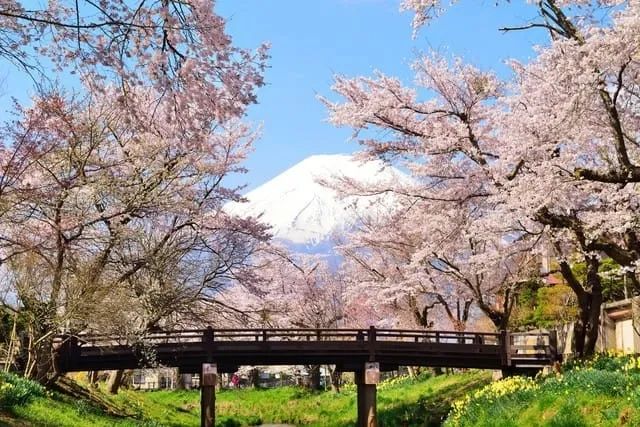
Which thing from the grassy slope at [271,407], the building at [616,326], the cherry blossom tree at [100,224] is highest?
the cherry blossom tree at [100,224]

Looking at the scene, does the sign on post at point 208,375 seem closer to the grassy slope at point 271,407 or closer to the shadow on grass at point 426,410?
the grassy slope at point 271,407

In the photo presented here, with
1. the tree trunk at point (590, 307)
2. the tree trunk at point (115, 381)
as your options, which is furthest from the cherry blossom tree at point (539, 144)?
the tree trunk at point (115, 381)

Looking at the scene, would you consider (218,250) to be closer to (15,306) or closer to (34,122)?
(15,306)

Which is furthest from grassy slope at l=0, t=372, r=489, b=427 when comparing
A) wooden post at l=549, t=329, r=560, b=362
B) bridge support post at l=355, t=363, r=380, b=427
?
wooden post at l=549, t=329, r=560, b=362

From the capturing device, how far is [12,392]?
39.6ft

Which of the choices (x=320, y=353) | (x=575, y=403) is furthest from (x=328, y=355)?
(x=575, y=403)

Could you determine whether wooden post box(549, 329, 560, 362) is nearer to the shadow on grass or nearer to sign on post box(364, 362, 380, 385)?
the shadow on grass

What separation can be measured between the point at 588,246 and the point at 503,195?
251 centimetres

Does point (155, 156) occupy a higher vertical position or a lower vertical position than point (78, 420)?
higher

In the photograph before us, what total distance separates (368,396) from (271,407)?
14.2m

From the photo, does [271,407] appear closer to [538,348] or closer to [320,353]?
[320,353]

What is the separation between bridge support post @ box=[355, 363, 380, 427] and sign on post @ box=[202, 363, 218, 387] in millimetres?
4370

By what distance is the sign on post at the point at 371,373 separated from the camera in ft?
67.4

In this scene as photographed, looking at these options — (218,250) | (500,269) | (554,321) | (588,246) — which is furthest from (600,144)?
(554,321)
